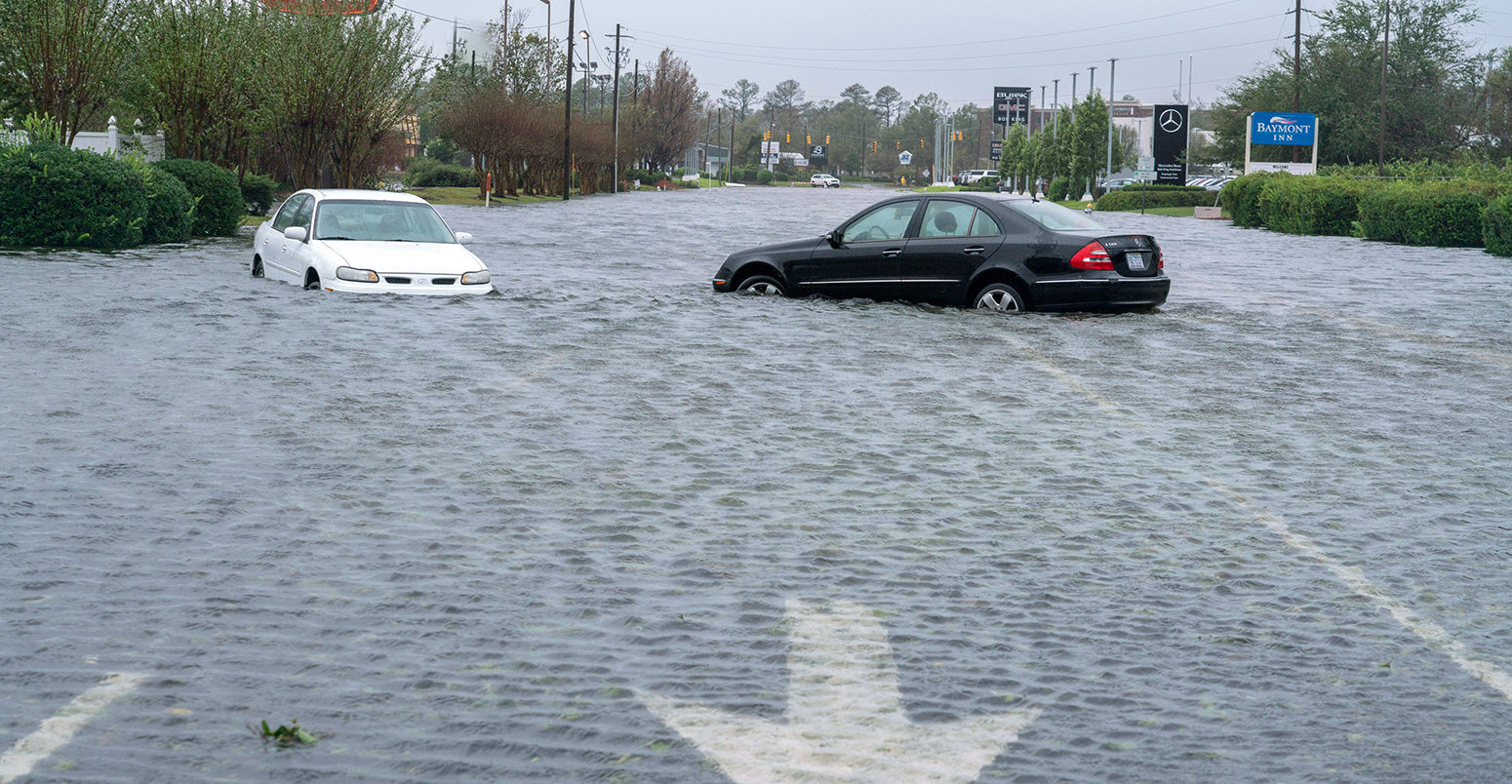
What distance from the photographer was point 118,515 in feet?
22.5

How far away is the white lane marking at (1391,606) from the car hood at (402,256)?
10666 mm

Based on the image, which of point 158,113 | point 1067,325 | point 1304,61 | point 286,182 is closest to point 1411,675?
point 1067,325

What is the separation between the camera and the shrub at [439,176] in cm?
7194

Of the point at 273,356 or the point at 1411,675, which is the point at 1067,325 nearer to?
the point at 273,356

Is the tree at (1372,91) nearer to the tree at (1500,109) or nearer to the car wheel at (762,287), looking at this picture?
the tree at (1500,109)

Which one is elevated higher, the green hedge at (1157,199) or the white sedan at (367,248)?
the green hedge at (1157,199)

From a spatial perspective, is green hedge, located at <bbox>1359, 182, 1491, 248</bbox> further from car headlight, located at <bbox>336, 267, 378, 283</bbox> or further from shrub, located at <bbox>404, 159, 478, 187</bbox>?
shrub, located at <bbox>404, 159, 478, 187</bbox>

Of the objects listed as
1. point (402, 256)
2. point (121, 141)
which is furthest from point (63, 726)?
point (121, 141)

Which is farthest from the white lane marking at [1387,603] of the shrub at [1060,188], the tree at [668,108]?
the tree at [668,108]

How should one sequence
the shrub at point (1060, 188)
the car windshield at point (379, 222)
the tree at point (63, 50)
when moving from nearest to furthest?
the car windshield at point (379, 222), the tree at point (63, 50), the shrub at point (1060, 188)

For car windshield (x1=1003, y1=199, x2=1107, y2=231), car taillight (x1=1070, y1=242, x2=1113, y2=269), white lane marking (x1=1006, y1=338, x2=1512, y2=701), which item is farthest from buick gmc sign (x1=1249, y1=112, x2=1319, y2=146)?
white lane marking (x1=1006, y1=338, x2=1512, y2=701)

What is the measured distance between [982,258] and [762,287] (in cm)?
268

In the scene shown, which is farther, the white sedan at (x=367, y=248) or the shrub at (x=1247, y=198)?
the shrub at (x=1247, y=198)

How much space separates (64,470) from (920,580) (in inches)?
172
